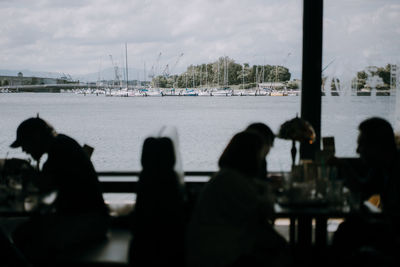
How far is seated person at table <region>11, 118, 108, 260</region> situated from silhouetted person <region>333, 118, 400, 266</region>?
4.78 ft

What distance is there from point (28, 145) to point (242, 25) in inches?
162

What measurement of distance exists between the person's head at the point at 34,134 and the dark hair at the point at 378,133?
2.10 m

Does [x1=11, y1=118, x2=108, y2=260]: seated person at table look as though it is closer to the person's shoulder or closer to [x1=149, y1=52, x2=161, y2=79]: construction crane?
the person's shoulder

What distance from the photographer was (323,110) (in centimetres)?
395

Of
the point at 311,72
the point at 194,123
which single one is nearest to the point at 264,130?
the point at 311,72

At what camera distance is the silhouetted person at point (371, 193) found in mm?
1940

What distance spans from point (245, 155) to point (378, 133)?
1.19m

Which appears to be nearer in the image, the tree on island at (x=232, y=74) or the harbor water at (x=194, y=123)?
the harbor water at (x=194, y=123)

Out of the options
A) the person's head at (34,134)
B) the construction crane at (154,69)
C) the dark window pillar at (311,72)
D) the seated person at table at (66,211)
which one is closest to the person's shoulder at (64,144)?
the seated person at table at (66,211)

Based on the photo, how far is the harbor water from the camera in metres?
4.36

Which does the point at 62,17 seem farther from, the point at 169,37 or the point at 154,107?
the point at 154,107

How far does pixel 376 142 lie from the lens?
254 centimetres

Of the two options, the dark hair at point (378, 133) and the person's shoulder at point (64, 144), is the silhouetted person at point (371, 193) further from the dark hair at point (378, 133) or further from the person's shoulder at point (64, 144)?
the person's shoulder at point (64, 144)

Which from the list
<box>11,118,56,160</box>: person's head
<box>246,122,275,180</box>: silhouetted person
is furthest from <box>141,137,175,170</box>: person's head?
<box>246,122,275,180</box>: silhouetted person
